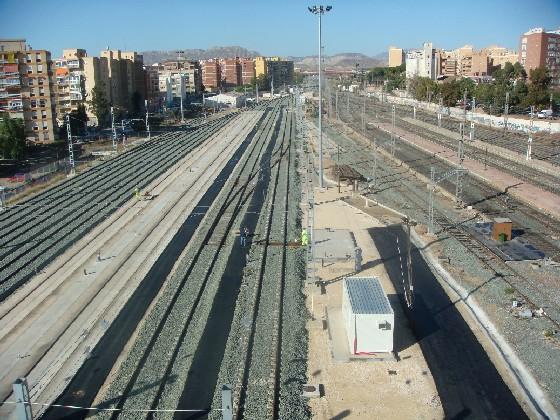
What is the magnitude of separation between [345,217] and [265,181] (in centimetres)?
895

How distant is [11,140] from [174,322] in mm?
24763

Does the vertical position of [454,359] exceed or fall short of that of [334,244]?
it falls short

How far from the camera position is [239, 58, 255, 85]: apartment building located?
126 meters

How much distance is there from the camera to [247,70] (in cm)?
12675

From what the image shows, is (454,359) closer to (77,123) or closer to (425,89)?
(77,123)

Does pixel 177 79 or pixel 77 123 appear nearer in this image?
pixel 77 123

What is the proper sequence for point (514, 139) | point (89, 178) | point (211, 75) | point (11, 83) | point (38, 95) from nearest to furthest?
point (89, 178) < point (11, 83) < point (514, 139) < point (38, 95) < point (211, 75)

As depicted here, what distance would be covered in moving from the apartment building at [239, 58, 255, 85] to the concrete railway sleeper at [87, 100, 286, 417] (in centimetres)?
10763

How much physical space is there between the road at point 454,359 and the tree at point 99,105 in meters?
42.6

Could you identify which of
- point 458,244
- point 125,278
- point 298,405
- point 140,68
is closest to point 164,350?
point 298,405

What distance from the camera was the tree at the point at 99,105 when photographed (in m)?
52.3

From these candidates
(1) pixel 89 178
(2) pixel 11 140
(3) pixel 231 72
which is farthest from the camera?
(3) pixel 231 72

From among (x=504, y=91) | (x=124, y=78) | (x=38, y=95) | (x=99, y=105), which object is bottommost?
(x=99, y=105)

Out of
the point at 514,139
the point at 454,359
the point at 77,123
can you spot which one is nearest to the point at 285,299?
the point at 454,359
